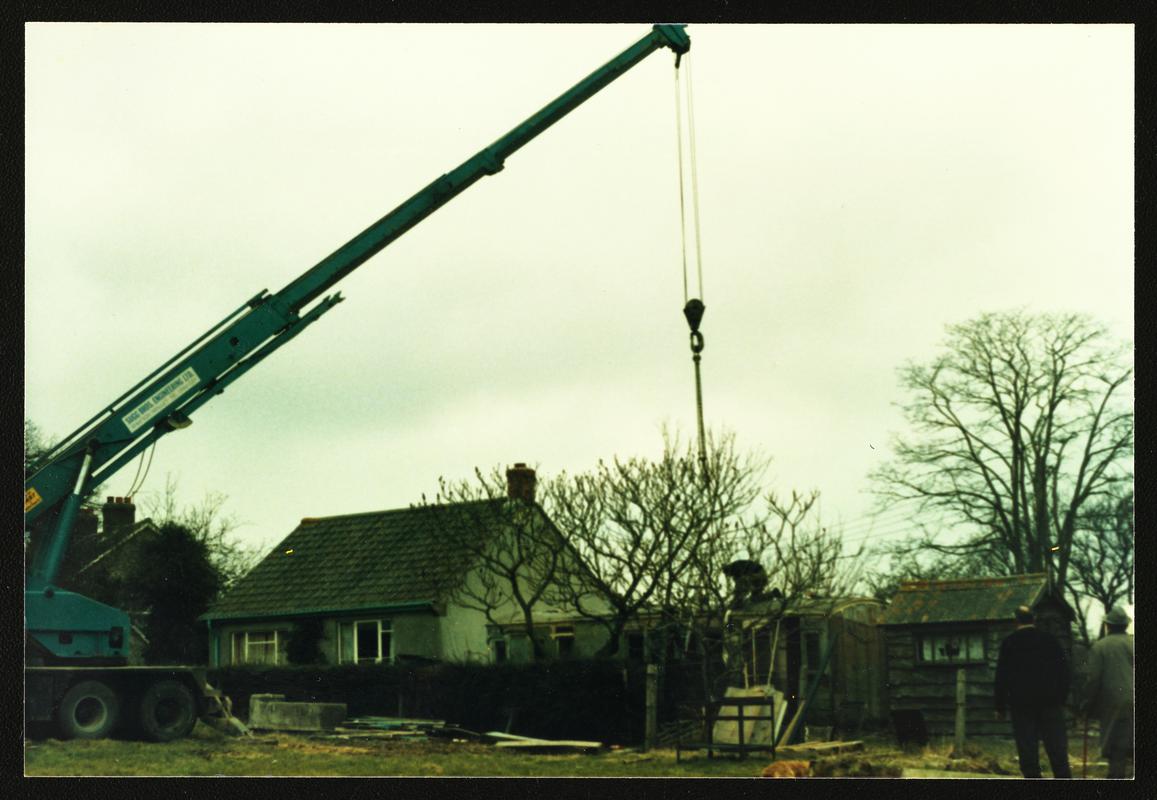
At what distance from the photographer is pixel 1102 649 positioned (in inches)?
510

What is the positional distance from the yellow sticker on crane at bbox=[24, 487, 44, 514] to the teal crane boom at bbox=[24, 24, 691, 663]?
0.06ft

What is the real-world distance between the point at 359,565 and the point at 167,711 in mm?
9467

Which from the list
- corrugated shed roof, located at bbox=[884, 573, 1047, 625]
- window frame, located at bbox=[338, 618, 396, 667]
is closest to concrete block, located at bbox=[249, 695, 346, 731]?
window frame, located at bbox=[338, 618, 396, 667]

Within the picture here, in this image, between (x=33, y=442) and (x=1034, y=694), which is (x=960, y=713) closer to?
(x=1034, y=694)

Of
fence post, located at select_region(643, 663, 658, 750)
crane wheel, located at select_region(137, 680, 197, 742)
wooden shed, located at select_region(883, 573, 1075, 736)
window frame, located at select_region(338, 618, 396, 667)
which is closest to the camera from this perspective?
crane wheel, located at select_region(137, 680, 197, 742)

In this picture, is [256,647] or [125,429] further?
[256,647]

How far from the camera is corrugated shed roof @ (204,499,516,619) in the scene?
84.1 feet

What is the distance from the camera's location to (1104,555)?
24797 mm

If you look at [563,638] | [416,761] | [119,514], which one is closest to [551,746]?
[416,761]

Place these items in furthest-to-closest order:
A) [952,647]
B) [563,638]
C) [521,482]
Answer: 1. [563,638]
2. [521,482]
3. [952,647]

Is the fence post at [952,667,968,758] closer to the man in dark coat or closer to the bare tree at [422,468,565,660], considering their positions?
the man in dark coat

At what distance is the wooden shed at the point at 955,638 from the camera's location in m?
19.0
